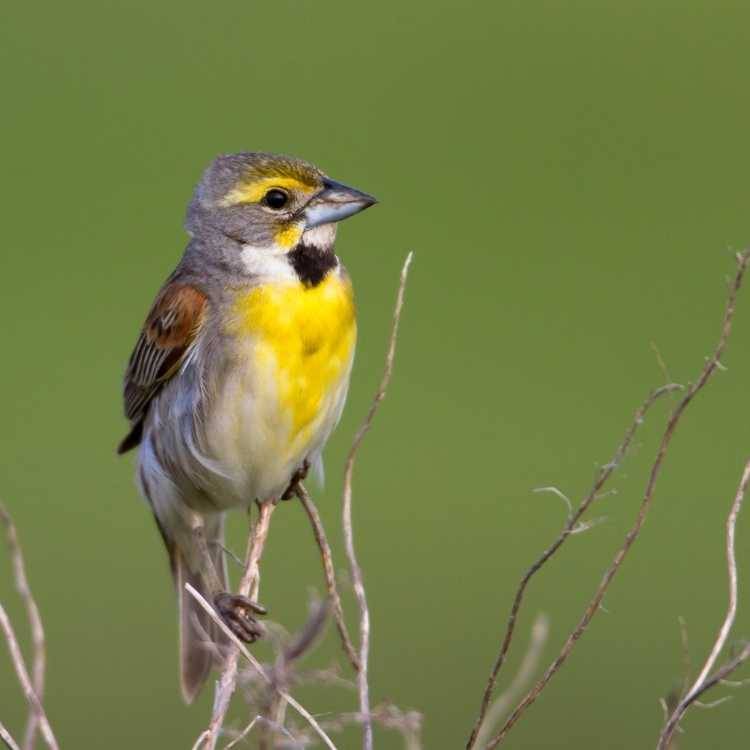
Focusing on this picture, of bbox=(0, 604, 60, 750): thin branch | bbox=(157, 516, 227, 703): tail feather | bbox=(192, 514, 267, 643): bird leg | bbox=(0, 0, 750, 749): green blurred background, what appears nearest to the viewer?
bbox=(0, 604, 60, 750): thin branch

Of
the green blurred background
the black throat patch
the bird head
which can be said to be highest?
the bird head

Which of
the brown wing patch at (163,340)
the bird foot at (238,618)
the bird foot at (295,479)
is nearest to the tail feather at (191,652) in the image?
the bird foot at (295,479)

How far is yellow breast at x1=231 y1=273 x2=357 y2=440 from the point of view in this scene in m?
4.26

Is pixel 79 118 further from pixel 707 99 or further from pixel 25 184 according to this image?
pixel 707 99

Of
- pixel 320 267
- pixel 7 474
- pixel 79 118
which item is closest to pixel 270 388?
pixel 320 267

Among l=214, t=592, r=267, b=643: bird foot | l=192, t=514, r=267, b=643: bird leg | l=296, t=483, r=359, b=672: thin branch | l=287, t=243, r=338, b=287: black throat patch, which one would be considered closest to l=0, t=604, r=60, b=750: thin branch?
l=296, t=483, r=359, b=672: thin branch

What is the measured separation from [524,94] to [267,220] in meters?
7.24

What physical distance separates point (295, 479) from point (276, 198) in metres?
0.63

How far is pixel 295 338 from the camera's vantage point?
14.0 feet

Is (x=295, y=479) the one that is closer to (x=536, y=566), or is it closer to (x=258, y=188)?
(x=258, y=188)

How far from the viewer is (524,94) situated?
11.4 meters

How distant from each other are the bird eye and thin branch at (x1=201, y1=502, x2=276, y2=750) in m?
1.02

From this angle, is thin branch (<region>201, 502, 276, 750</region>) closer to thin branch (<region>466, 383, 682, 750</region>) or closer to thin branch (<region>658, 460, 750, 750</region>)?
thin branch (<region>466, 383, 682, 750</region>)

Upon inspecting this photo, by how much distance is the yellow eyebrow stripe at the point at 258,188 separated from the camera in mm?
4320
